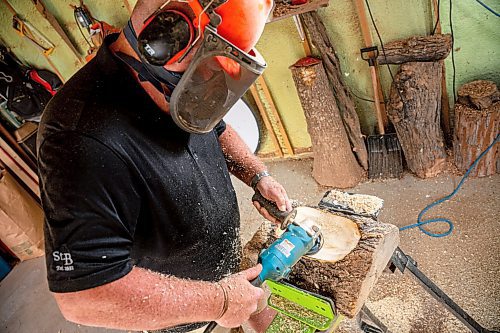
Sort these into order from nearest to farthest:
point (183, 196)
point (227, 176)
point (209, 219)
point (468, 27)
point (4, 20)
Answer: point (183, 196), point (209, 219), point (227, 176), point (468, 27), point (4, 20)

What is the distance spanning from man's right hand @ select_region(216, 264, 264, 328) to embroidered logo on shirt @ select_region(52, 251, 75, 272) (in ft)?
1.79

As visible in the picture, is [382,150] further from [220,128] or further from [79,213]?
[79,213]

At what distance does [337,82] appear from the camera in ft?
11.6

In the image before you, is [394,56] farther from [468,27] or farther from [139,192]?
[139,192]

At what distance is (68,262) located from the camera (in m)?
1.20

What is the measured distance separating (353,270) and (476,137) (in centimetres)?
211

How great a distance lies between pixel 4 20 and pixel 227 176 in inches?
151

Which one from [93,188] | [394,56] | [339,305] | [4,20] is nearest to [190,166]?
[93,188]

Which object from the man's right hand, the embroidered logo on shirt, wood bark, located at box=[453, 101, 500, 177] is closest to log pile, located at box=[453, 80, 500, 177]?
wood bark, located at box=[453, 101, 500, 177]

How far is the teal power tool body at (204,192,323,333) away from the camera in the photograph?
1588 millimetres

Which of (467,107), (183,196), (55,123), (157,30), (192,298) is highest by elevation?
(157,30)

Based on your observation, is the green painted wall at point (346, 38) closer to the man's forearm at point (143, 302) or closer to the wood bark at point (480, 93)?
the wood bark at point (480, 93)

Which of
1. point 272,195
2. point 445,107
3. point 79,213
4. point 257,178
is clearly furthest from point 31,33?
point 445,107

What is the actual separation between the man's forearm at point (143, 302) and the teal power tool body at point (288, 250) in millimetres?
215
